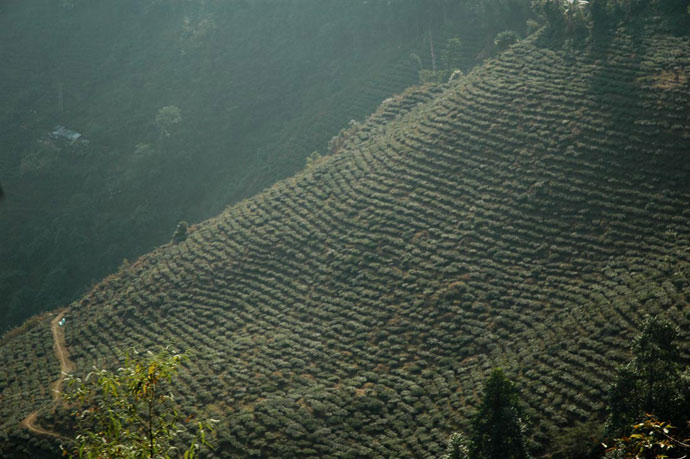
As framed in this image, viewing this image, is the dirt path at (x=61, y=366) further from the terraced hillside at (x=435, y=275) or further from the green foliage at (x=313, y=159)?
the green foliage at (x=313, y=159)

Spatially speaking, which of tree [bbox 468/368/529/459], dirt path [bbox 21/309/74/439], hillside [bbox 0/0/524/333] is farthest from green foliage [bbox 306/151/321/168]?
tree [bbox 468/368/529/459]

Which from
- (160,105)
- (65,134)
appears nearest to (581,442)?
(160,105)

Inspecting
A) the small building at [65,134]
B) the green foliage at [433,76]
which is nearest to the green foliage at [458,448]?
the green foliage at [433,76]

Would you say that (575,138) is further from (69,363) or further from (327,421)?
(69,363)

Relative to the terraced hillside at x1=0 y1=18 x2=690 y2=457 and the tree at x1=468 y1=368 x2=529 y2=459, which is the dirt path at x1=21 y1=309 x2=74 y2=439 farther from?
the tree at x1=468 y1=368 x2=529 y2=459

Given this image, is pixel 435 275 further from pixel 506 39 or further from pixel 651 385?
pixel 506 39

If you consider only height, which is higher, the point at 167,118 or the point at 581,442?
the point at 167,118
